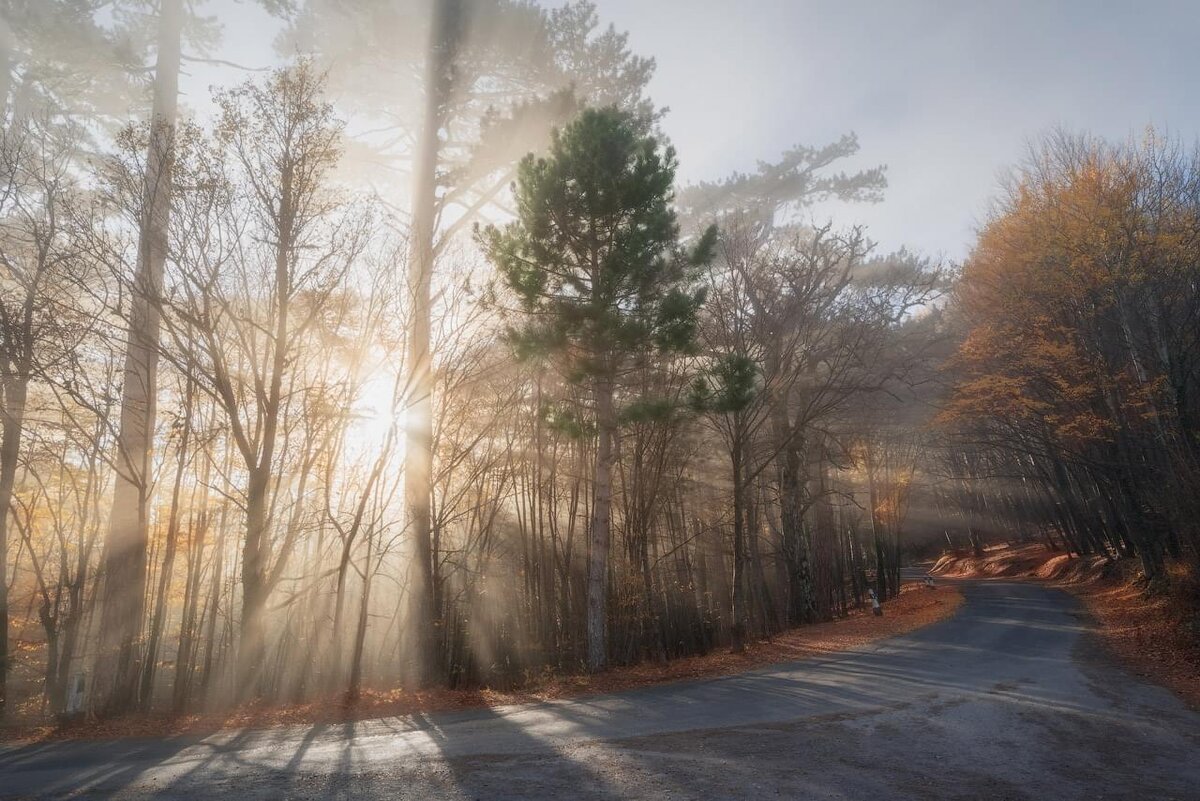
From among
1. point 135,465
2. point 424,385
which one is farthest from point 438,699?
point 135,465

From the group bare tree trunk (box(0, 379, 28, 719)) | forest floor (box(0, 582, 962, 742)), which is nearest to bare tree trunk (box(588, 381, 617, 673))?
forest floor (box(0, 582, 962, 742))

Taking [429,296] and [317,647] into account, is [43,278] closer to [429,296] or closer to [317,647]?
[429,296]

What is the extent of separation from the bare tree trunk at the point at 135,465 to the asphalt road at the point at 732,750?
2627 millimetres

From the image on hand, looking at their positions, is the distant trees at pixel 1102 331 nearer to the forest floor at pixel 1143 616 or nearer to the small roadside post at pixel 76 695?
the forest floor at pixel 1143 616

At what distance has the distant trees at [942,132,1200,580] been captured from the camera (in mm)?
14367

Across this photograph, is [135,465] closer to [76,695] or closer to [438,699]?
[76,695]

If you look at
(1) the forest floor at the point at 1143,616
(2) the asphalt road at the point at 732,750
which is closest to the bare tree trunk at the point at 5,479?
(2) the asphalt road at the point at 732,750

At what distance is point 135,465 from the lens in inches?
445

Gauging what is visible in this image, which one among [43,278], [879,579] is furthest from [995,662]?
[43,278]

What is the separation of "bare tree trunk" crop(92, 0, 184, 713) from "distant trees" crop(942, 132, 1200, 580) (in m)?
17.4

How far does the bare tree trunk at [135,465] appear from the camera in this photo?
9750 millimetres

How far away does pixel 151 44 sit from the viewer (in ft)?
49.4

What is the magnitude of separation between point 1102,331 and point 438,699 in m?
16.5

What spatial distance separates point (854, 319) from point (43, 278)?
15.7 metres
